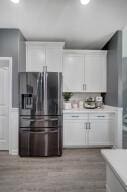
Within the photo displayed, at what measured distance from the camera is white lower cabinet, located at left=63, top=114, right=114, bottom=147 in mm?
4430

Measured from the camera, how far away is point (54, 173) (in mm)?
3092

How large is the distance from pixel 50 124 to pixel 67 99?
127 centimetres

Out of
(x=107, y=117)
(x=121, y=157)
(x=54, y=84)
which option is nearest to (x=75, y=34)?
(x=54, y=84)

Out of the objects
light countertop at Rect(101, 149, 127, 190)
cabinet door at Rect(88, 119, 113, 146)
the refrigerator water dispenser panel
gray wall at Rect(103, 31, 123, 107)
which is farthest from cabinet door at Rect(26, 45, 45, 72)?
light countertop at Rect(101, 149, 127, 190)

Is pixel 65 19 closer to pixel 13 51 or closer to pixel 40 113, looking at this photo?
pixel 13 51

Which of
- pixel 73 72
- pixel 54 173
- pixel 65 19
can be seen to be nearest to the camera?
pixel 54 173

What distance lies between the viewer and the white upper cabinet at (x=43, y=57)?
4562 mm

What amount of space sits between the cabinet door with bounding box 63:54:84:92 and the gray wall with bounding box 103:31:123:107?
73cm

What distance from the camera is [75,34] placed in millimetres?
4363

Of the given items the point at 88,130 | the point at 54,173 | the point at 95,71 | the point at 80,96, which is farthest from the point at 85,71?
the point at 54,173

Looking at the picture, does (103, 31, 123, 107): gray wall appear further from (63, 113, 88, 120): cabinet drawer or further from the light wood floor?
the light wood floor

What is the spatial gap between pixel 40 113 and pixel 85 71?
6.01 feet

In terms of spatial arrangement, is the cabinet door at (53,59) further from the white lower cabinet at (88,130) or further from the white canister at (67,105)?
the white lower cabinet at (88,130)

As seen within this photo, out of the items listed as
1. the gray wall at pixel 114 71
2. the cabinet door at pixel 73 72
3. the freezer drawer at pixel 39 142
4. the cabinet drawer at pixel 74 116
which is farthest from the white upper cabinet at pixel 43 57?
the freezer drawer at pixel 39 142
